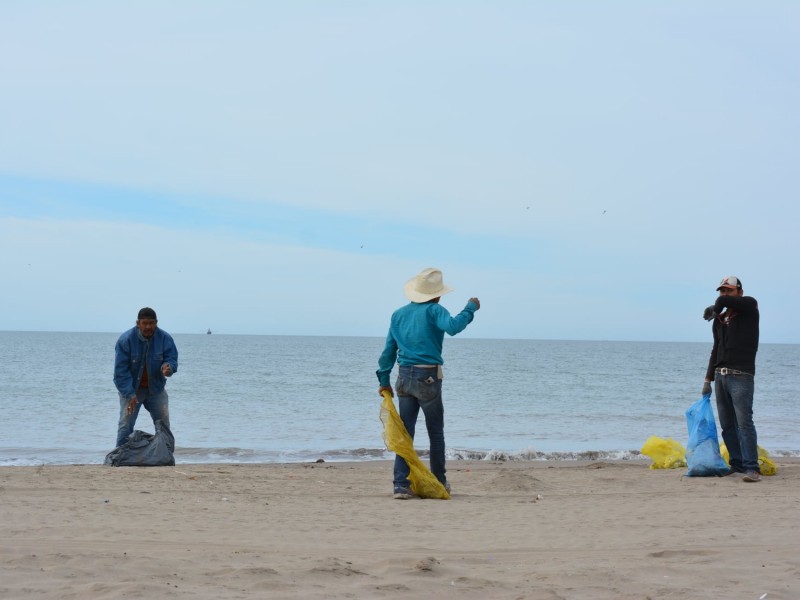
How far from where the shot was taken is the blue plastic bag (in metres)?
8.01

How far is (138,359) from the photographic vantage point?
8305 mm

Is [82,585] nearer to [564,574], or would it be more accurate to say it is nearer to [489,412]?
[564,574]

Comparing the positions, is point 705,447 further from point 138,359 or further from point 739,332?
point 138,359

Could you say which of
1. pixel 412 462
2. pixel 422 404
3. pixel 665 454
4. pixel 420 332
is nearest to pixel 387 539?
pixel 412 462

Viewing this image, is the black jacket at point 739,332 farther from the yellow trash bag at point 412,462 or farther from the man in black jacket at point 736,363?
the yellow trash bag at point 412,462

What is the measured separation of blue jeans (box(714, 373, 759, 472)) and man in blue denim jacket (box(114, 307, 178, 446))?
5.13 meters

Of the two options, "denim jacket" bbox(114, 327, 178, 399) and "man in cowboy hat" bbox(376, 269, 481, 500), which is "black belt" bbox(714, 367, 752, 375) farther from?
"denim jacket" bbox(114, 327, 178, 399)

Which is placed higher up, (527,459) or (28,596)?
(28,596)

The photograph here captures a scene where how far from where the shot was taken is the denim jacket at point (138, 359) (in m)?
8.23

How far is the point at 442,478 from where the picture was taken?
22.3 ft

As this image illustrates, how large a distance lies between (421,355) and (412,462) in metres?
0.82

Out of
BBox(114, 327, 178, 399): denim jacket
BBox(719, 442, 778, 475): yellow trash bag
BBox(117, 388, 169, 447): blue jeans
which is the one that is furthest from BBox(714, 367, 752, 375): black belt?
BBox(117, 388, 169, 447): blue jeans

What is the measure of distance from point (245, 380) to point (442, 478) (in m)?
27.3

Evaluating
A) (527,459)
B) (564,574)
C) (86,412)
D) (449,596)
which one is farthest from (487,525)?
(86,412)
